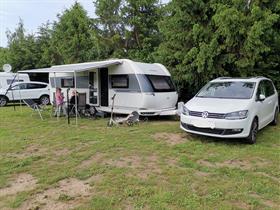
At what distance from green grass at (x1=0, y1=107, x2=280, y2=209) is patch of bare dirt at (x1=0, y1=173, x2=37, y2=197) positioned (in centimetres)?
5

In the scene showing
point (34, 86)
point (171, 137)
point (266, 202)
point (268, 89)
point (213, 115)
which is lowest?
point (266, 202)

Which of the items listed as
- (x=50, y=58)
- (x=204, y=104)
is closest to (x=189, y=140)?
(x=204, y=104)

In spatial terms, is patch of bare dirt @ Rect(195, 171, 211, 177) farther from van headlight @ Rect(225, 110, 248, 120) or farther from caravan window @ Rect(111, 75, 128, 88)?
caravan window @ Rect(111, 75, 128, 88)

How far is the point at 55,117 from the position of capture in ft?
38.9

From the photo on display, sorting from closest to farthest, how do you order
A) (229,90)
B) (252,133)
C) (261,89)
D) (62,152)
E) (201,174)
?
(201,174)
(62,152)
(252,133)
(229,90)
(261,89)

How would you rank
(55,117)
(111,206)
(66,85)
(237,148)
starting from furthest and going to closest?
(66,85) → (55,117) → (237,148) → (111,206)

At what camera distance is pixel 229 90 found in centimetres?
780

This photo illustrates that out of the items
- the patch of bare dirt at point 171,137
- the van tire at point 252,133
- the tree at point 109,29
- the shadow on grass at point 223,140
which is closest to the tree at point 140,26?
the tree at point 109,29

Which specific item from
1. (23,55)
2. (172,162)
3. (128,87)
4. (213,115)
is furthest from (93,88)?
(23,55)

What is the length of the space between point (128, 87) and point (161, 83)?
3.91 ft

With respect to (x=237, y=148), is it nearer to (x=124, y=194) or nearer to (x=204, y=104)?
(x=204, y=104)

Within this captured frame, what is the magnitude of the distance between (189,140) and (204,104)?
0.89 meters

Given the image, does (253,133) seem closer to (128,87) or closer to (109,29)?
(128,87)

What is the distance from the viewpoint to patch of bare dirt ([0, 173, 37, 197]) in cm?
441
